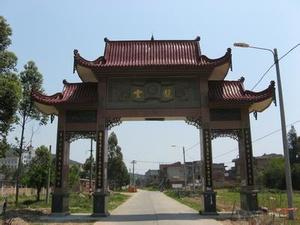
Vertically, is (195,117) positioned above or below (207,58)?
below

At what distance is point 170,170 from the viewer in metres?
107

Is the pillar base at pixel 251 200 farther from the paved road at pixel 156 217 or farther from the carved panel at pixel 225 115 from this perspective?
the carved panel at pixel 225 115

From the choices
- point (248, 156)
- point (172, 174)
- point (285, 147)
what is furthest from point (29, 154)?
point (172, 174)

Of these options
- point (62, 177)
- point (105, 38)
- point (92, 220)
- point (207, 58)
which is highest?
point (105, 38)

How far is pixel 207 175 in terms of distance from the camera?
17766 millimetres

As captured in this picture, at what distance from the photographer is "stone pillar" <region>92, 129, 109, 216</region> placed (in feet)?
57.6

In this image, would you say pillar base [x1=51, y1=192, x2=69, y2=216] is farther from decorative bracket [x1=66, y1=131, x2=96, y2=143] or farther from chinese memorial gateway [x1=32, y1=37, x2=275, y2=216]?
decorative bracket [x1=66, y1=131, x2=96, y2=143]

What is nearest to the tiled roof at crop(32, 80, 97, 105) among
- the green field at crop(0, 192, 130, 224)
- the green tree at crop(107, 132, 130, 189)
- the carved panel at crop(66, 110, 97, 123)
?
the carved panel at crop(66, 110, 97, 123)

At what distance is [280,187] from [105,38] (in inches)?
1827

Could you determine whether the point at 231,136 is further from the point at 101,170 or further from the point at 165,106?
the point at 101,170

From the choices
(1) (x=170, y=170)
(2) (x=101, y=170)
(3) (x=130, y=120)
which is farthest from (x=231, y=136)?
(1) (x=170, y=170)

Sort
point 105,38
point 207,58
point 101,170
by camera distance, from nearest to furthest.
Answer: point 101,170 → point 207,58 → point 105,38

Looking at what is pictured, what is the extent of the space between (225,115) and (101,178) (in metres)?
6.09

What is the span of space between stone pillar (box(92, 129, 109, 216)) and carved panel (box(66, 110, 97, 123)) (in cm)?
80
